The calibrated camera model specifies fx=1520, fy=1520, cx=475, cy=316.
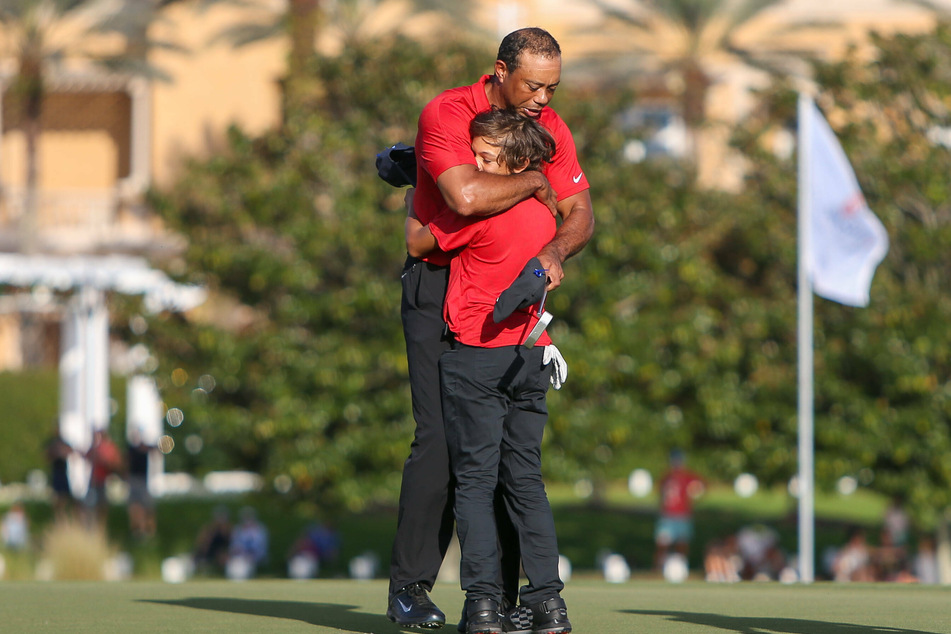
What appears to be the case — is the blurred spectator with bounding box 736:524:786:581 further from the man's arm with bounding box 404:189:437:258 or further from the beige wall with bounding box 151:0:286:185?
the beige wall with bounding box 151:0:286:185

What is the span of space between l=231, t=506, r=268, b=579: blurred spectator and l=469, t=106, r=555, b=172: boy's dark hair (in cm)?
1480

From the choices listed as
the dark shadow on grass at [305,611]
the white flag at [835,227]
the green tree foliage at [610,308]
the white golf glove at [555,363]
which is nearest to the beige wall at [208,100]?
the green tree foliage at [610,308]

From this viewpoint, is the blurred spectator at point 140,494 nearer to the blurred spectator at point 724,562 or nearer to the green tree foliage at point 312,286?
the green tree foliage at point 312,286

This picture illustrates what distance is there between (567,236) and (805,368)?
951 centimetres

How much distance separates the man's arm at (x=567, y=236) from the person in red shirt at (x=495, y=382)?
67 millimetres

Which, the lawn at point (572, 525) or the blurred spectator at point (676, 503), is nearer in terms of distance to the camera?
the blurred spectator at point (676, 503)

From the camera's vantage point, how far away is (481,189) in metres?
4.47

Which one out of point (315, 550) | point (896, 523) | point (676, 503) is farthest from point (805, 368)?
point (315, 550)

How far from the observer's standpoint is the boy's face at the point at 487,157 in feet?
15.1

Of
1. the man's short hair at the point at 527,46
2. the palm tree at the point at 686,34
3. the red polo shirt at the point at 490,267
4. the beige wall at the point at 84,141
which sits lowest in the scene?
the red polo shirt at the point at 490,267

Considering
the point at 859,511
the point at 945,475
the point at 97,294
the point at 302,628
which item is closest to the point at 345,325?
the point at 945,475

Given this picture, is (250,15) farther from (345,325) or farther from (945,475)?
(945,475)

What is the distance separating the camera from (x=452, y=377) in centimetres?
460

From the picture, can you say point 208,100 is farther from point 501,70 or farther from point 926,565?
point 501,70
